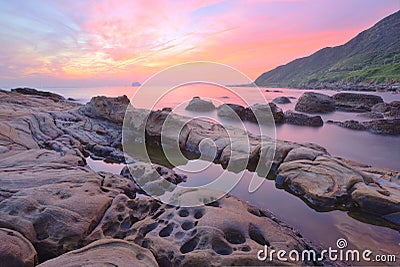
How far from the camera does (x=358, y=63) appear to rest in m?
87.7

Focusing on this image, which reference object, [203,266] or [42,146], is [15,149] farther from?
[203,266]

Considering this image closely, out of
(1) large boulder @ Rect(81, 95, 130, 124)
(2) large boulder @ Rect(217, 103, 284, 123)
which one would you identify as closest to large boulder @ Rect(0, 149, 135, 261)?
(1) large boulder @ Rect(81, 95, 130, 124)

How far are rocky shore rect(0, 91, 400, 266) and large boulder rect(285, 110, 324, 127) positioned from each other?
10.8 metres

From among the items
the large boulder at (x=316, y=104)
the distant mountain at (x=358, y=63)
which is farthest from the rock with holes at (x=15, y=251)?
the distant mountain at (x=358, y=63)

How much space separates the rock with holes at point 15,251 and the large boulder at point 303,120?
18.7 m

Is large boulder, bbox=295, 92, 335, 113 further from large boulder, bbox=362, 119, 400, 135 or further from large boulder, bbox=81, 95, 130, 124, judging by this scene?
large boulder, bbox=81, 95, 130, 124

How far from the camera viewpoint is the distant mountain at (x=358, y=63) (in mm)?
64300

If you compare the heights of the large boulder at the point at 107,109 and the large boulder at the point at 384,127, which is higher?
the large boulder at the point at 107,109

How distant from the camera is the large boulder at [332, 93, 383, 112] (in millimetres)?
24569

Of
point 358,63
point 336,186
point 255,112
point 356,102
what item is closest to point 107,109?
point 336,186

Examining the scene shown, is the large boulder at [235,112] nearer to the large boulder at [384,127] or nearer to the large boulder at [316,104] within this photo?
the large boulder at [316,104]

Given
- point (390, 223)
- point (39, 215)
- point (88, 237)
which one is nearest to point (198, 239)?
point (88, 237)

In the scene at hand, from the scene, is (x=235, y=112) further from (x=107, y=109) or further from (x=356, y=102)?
(x=356, y=102)

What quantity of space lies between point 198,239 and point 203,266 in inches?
17.4
